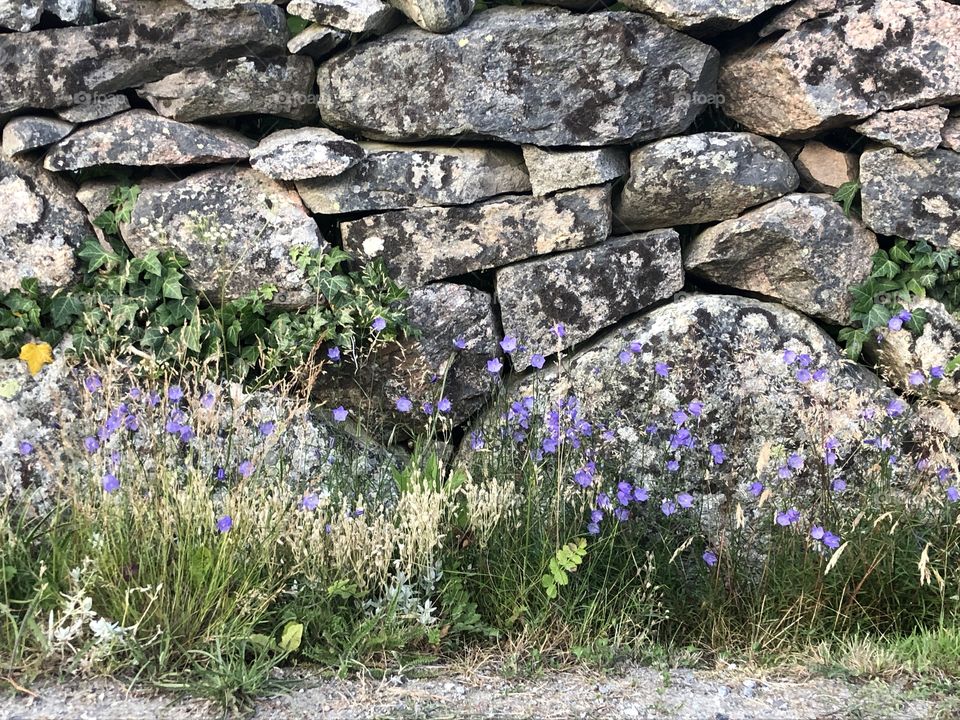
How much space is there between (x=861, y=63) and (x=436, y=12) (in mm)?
1873

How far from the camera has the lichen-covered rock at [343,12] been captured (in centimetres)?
410

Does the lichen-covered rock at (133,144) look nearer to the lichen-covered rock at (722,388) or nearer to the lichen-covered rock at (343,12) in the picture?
the lichen-covered rock at (343,12)

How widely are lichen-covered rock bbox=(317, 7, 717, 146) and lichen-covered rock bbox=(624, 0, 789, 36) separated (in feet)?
0.20

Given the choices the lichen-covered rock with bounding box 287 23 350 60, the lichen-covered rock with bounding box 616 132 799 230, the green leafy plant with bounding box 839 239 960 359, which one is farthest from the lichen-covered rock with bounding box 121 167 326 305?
the green leafy plant with bounding box 839 239 960 359

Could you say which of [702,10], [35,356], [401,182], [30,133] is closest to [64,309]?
[35,356]

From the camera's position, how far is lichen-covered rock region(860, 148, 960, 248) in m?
4.23

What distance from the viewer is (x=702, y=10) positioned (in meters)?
4.11

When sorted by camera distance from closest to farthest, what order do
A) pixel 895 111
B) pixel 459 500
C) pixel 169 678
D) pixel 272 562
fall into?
pixel 169 678 < pixel 272 562 < pixel 459 500 < pixel 895 111

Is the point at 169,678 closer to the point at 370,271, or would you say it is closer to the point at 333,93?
the point at 370,271

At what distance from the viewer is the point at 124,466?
3.43 m

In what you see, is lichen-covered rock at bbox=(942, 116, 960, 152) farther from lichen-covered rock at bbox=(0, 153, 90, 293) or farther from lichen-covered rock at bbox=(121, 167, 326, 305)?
lichen-covered rock at bbox=(0, 153, 90, 293)

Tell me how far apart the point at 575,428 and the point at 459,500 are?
55 cm

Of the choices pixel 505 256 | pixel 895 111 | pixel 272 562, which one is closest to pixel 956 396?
pixel 895 111

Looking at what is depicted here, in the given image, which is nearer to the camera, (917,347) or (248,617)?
(248,617)
